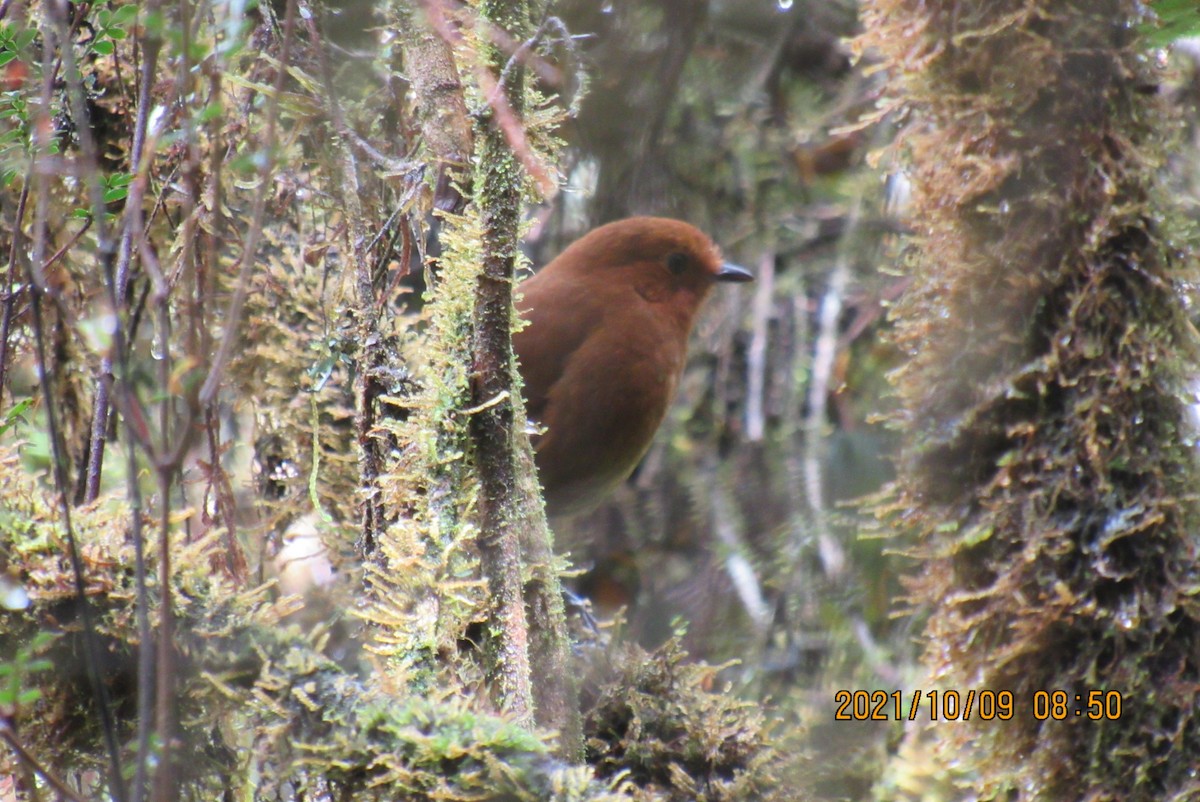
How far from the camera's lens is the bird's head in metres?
3.60

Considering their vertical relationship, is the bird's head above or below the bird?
above

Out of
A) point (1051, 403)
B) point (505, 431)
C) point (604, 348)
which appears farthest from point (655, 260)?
point (505, 431)

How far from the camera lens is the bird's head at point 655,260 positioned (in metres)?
3.60

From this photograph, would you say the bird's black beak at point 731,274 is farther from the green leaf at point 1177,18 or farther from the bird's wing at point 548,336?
the green leaf at point 1177,18

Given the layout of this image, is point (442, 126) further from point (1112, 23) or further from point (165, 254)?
point (1112, 23)

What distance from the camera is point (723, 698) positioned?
2346 mm

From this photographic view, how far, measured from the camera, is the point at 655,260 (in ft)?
12.1

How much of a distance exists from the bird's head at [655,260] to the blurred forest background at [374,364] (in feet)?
1.03

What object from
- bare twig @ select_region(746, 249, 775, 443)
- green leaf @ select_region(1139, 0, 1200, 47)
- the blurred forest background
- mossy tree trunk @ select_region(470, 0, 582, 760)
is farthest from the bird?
green leaf @ select_region(1139, 0, 1200, 47)

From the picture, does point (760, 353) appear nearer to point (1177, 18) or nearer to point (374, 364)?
point (374, 364)

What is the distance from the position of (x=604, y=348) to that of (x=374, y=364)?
4.01 ft

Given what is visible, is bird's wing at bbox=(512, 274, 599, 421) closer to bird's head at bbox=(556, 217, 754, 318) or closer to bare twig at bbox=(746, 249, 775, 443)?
bird's head at bbox=(556, 217, 754, 318)

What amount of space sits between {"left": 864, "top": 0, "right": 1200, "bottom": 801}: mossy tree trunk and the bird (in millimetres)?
986
